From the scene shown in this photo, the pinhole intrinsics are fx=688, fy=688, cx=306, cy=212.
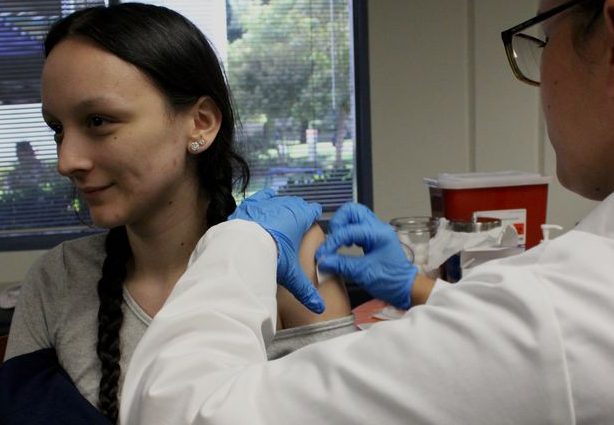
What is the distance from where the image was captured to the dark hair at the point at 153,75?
52.5 inches

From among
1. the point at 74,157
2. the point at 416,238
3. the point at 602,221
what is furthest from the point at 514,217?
the point at 602,221

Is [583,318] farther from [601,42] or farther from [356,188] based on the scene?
[356,188]

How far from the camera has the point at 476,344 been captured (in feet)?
2.06

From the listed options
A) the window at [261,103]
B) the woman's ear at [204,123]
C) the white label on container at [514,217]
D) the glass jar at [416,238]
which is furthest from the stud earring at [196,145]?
the window at [261,103]

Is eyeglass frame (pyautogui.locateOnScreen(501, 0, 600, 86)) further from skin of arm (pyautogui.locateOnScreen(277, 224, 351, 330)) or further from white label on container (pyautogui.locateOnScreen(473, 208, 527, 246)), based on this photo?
white label on container (pyautogui.locateOnScreen(473, 208, 527, 246))

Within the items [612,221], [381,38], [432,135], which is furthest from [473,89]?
[612,221]

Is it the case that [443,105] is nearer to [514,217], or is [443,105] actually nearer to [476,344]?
[514,217]

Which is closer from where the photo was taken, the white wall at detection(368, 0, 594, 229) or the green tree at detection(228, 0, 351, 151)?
the white wall at detection(368, 0, 594, 229)

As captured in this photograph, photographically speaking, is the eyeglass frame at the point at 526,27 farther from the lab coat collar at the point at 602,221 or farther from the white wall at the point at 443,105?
the white wall at the point at 443,105

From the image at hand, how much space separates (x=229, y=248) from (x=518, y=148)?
2228 mm

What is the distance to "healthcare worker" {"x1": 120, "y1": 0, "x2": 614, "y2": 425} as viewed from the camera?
0.61m

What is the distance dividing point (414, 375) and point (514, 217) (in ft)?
5.64

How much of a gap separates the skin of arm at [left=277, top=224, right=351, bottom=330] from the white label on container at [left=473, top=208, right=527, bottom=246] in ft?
3.09

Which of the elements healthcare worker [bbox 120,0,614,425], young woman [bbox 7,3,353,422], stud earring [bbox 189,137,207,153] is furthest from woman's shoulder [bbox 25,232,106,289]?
healthcare worker [bbox 120,0,614,425]
